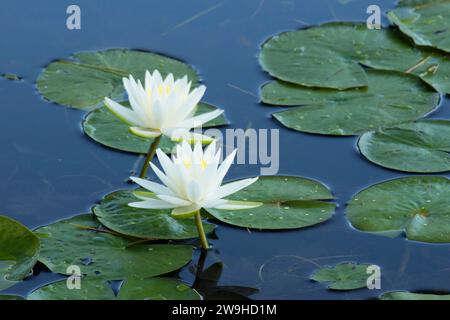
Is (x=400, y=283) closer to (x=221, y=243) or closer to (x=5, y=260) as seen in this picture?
(x=221, y=243)

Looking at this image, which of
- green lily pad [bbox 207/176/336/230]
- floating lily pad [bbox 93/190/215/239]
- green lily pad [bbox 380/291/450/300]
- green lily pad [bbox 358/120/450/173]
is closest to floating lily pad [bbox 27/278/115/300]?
floating lily pad [bbox 93/190/215/239]

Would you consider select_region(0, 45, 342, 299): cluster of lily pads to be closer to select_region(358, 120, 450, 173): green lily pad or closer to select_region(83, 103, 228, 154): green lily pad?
select_region(83, 103, 228, 154): green lily pad

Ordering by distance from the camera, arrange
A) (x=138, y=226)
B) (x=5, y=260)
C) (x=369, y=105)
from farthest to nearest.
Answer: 1. (x=369, y=105)
2. (x=138, y=226)
3. (x=5, y=260)

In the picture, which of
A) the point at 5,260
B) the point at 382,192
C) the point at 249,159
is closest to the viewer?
the point at 5,260

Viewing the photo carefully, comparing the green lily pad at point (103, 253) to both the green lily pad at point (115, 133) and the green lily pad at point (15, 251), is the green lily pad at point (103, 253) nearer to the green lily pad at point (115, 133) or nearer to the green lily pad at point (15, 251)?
the green lily pad at point (15, 251)

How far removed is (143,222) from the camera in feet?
10.0

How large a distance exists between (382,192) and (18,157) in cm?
138

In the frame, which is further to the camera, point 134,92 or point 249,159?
point 249,159

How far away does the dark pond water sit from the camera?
2.96 meters

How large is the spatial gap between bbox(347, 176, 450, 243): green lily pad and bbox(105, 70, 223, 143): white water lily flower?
0.59 m

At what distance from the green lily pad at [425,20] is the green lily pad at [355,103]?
1.30 ft

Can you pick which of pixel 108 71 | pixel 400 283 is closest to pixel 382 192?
pixel 400 283

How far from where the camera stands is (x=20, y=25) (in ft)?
14.9

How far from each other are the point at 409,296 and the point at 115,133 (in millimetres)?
1418
